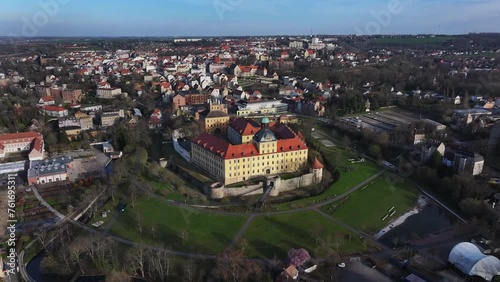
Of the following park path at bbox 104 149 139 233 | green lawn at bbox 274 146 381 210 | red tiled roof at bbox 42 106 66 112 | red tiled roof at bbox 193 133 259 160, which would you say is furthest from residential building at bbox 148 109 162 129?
green lawn at bbox 274 146 381 210

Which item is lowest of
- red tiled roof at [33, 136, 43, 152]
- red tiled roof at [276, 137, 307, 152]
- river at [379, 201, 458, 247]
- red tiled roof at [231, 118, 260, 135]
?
river at [379, 201, 458, 247]

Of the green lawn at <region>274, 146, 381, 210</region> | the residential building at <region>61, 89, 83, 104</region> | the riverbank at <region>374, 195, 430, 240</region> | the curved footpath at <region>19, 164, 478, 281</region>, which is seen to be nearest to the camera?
the curved footpath at <region>19, 164, 478, 281</region>

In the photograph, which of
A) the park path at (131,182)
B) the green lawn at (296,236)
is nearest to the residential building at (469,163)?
the green lawn at (296,236)

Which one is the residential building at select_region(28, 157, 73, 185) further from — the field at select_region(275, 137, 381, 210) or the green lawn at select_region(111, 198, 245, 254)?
the field at select_region(275, 137, 381, 210)

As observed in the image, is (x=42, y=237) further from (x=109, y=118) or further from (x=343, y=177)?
(x=109, y=118)

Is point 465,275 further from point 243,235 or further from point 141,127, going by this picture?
point 141,127

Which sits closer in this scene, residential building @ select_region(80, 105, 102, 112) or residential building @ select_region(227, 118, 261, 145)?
residential building @ select_region(227, 118, 261, 145)

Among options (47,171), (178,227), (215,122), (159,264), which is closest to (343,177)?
(178,227)

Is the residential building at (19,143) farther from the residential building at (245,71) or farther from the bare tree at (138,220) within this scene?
the residential building at (245,71)
